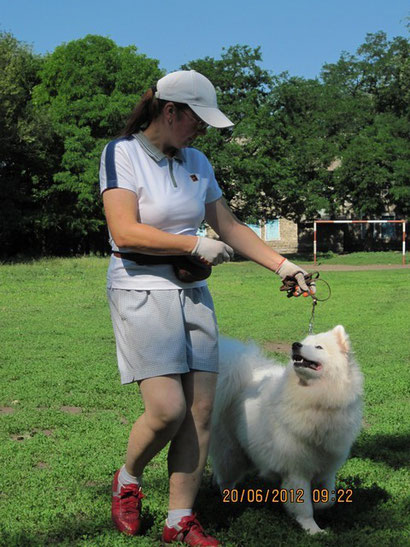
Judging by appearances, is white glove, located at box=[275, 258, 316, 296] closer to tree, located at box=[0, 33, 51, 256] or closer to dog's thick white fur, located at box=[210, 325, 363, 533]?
dog's thick white fur, located at box=[210, 325, 363, 533]

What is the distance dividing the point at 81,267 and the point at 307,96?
20026mm

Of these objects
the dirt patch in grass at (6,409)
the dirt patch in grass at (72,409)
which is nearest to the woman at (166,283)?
the dirt patch in grass at (72,409)

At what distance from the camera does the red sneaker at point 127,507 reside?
3.13 meters

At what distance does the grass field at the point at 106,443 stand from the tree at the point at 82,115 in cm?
2030

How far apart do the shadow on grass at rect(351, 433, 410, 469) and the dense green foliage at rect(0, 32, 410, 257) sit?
1051 inches

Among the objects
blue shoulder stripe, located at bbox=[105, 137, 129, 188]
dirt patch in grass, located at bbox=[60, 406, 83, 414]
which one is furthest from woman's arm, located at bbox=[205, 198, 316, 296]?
dirt patch in grass, located at bbox=[60, 406, 83, 414]

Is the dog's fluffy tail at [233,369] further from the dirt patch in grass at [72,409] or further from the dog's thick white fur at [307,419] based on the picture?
the dirt patch in grass at [72,409]

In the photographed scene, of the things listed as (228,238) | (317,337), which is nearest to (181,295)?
(228,238)

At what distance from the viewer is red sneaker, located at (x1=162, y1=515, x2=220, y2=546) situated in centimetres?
297

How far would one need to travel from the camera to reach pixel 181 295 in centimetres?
298

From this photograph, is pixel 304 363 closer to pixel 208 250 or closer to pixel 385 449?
pixel 208 250

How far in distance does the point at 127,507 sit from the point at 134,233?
1348 mm

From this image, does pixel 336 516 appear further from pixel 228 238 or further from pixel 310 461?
pixel 228 238

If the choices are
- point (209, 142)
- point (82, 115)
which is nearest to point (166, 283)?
point (209, 142)
